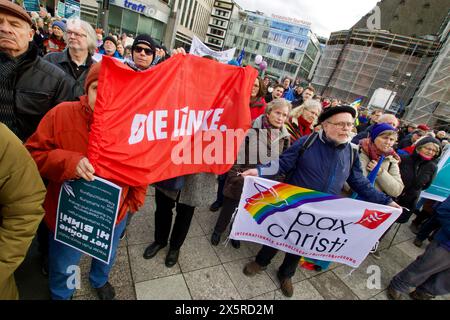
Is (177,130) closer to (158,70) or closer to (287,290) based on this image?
(158,70)

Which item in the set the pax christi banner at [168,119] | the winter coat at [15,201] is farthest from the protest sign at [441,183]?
the winter coat at [15,201]

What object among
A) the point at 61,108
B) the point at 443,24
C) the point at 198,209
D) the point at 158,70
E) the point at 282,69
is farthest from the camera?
the point at 282,69

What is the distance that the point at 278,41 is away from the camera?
202 feet

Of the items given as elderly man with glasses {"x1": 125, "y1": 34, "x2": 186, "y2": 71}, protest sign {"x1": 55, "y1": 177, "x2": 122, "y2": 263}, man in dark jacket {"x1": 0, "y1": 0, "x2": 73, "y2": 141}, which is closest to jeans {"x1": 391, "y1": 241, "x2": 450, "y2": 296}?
protest sign {"x1": 55, "y1": 177, "x2": 122, "y2": 263}

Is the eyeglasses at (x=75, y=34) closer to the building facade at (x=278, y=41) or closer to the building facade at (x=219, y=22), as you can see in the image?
the building facade at (x=278, y=41)

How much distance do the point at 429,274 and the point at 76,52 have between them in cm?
502

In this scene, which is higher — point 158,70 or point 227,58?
point 227,58

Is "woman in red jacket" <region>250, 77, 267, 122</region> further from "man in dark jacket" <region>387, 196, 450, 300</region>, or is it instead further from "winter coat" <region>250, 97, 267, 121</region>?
"man in dark jacket" <region>387, 196, 450, 300</region>

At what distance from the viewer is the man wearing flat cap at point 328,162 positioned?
→ 229 centimetres

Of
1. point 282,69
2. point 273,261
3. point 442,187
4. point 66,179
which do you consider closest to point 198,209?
point 273,261

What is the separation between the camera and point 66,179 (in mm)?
1397

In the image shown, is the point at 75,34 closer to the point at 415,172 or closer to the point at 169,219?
the point at 169,219

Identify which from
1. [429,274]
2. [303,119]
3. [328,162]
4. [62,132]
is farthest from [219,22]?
[62,132]

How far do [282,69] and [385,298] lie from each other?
6593 centimetres
